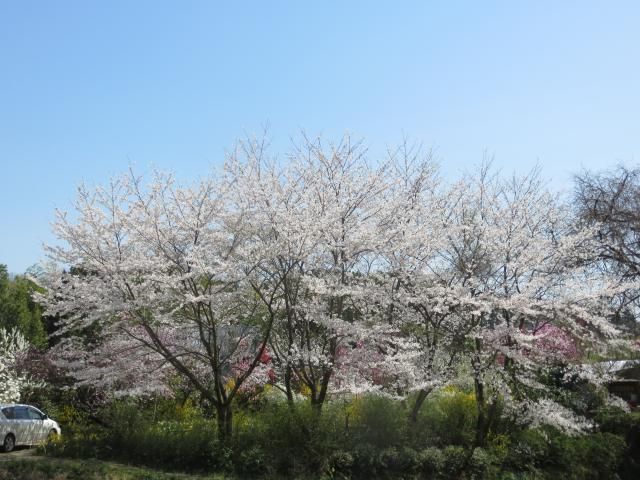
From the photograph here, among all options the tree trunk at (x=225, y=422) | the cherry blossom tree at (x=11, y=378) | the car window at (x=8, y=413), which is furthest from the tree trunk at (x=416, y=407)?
the cherry blossom tree at (x=11, y=378)

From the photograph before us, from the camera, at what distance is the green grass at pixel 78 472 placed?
29.2 feet

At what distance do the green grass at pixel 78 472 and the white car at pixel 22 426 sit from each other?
3626 millimetres

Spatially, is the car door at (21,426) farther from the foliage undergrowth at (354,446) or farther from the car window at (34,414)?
the foliage undergrowth at (354,446)

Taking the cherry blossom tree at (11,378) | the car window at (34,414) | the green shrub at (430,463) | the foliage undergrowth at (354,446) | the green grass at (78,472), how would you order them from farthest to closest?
the cherry blossom tree at (11,378) < the car window at (34,414) < the green shrub at (430,463) < the foliage undergrowth at (354,446) < the green grass at (78,472)

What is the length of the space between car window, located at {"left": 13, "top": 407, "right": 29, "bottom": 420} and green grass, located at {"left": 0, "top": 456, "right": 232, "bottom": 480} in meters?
4.05

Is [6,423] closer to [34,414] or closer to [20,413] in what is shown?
[20,413]

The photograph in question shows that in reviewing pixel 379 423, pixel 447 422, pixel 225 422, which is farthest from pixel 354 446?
pixel 447 422

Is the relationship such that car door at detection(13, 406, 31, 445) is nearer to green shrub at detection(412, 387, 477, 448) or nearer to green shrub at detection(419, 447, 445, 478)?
green shrub at detection(412, 387, 477, 448)

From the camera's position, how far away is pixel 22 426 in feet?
43.7

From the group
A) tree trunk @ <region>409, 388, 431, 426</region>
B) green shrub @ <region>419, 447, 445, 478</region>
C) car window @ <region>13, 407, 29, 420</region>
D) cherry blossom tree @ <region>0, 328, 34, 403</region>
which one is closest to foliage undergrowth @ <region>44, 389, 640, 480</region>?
green shrub @ <region>419, 447, 445, 478</region>

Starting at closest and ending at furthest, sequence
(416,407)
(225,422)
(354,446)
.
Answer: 1. (354,446)
2. (225,422)
3. (416,407)

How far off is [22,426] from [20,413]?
1.15 ft

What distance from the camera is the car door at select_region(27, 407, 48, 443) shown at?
44.4 feet

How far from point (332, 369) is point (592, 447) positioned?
18.9 feet
